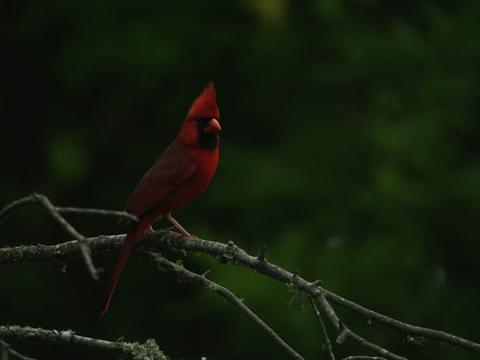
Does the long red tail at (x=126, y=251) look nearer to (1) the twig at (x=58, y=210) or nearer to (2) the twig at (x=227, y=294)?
(2) the twig at (x=227, y=294)

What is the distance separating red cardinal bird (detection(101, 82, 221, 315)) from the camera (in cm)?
488

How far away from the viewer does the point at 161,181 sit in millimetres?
5020

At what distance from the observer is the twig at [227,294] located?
3.32 m

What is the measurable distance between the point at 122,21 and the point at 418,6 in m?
3.05

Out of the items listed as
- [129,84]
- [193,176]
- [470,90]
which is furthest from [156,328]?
[193,176]

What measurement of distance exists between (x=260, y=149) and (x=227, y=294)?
24.1 ft

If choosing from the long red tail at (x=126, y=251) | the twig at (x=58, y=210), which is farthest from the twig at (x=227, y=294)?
the twig at (x=58, y=210)

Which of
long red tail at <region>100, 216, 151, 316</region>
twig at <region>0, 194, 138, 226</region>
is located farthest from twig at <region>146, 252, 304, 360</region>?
twig at <region>0, 194, 138, 226</region>

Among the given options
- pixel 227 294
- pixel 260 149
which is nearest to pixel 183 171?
pixel 227 294

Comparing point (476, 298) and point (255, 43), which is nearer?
point (476, 298)

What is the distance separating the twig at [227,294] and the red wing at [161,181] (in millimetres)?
835

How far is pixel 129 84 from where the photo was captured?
34.9 feet

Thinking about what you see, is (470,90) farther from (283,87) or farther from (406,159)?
(283,87)

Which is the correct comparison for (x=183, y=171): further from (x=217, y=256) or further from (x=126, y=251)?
(x=217, y=256)
